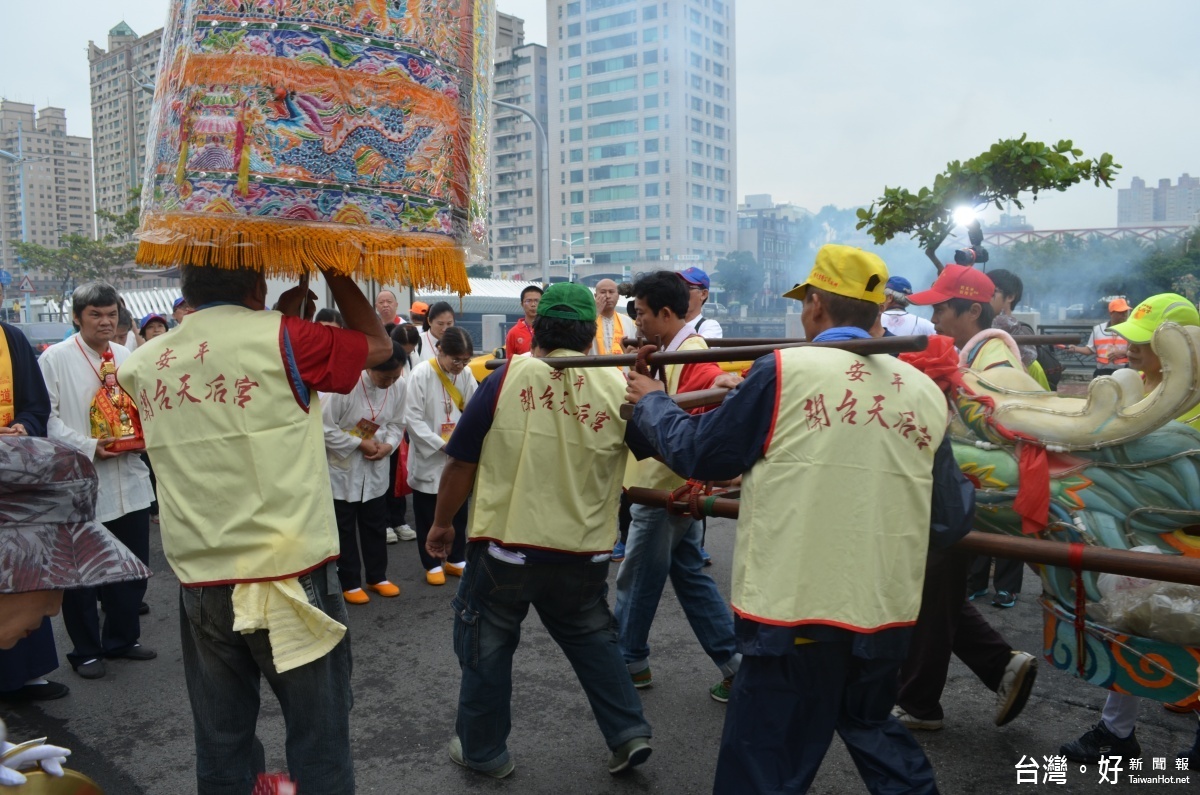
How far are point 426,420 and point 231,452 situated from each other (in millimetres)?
3891

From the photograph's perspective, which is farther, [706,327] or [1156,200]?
[1156,200]

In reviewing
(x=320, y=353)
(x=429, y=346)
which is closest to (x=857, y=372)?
(x=320, y=353)

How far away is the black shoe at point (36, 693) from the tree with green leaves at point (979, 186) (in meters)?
7.01

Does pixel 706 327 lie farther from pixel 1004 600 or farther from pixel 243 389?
pixel 243 389

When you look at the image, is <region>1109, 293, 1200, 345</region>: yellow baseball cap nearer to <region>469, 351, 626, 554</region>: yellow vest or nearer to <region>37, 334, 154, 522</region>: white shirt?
<region>469, 351, 626, 554</region>: yellow vest

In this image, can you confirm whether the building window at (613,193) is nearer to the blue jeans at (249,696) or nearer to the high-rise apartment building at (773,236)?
the high-rise apartment building at (773,236)

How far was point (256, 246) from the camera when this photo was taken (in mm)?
2529

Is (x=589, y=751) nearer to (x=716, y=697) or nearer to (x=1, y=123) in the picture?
(x=716, y=697)

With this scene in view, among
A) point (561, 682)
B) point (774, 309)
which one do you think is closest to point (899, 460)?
point (561, 682)

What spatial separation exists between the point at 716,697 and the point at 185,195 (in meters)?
3.21

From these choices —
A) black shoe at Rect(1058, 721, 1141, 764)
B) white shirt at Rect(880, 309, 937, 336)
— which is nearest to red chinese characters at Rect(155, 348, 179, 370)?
black shoe at Rect(1058, 721, 1141, 764)

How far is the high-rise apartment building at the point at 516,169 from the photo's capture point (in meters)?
83.0

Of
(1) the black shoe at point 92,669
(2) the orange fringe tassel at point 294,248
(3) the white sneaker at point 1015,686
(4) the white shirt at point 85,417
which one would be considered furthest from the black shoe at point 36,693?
(3) the white sneaker at point 1015,686

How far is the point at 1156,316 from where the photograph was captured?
3.67 meters
